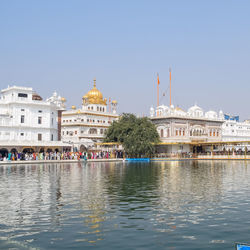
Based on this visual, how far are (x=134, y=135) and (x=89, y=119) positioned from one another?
22.0 meters

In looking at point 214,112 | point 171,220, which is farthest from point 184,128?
point 171,220

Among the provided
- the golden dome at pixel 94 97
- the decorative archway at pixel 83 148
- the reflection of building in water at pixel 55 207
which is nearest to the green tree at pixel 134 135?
the decorative archway at pixel 83 148

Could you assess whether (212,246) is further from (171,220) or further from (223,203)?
(223,203)

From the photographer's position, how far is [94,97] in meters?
89.3

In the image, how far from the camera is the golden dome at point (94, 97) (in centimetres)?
8844

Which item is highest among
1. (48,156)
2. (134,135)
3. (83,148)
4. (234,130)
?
(234,130)

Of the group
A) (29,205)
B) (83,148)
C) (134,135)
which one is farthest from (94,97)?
(29,205)

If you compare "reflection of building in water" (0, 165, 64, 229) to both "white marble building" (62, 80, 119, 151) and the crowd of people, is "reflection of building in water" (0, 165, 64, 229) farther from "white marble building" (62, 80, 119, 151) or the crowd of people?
"white marble building" (62, 80, 119, 151)

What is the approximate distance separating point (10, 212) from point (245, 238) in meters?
8.52

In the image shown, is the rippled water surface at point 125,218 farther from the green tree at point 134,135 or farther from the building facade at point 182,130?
the building facade at point 182,130

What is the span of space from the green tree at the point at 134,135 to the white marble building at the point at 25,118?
40.2 feet

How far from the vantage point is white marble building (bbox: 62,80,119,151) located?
81875 mm

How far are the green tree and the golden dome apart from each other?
58.1ft

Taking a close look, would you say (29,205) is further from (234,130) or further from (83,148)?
(234,130)
